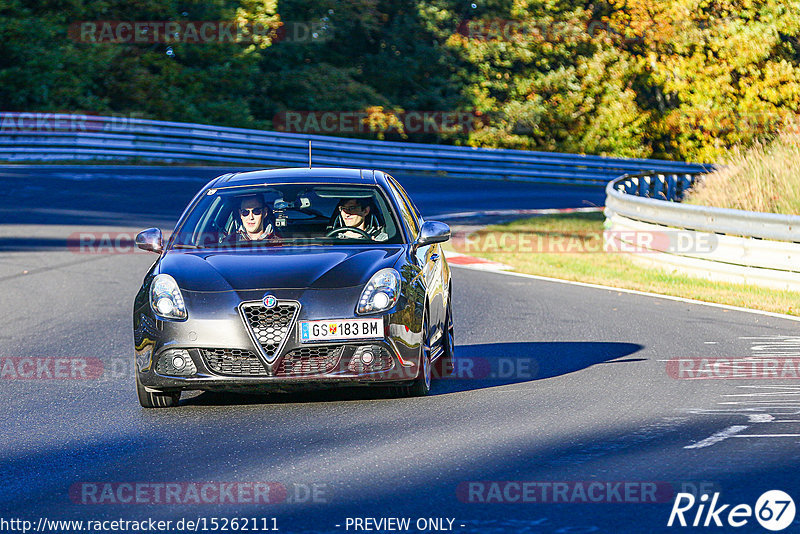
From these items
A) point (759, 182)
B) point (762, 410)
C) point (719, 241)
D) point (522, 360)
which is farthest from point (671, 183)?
point (762, 410)

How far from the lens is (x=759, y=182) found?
18000mm

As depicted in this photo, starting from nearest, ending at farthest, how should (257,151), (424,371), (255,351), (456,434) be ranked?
(456,434) < (255,351) < (424,371) < (257,151)

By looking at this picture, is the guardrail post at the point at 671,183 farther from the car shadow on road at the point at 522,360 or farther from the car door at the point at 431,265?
the car door at the point at 431,265

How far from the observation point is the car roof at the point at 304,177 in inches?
366

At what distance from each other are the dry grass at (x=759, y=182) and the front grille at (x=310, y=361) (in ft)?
35.9

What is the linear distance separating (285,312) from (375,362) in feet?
2.13

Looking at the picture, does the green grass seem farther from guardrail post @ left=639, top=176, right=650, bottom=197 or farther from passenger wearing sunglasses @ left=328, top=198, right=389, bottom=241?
passenger wearing sunglasses @ left=328, top=198, right=389, bottom=241

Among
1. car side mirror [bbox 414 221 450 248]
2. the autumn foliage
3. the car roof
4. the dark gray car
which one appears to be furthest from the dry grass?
the autumn foliage

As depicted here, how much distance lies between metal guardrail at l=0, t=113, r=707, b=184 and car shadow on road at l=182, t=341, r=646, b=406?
1999 centimetres

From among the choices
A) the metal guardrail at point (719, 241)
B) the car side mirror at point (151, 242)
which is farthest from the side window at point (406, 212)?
the metal guardrail at point (719, 241)

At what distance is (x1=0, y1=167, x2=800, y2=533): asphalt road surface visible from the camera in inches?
223

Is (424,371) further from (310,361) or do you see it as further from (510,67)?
(510,67)

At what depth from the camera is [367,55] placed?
4347cm

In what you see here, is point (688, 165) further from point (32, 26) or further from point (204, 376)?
point (204, 376)
